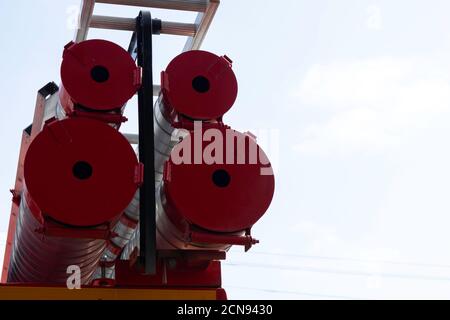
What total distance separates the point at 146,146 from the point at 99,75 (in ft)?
1.90

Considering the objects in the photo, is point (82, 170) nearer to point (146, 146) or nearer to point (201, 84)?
point (146, 146)

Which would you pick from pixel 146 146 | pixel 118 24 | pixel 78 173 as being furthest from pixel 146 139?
pixel 118 24

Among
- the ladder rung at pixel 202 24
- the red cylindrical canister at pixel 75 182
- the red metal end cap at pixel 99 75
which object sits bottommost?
the red cylindrical canister at pixel 75 182

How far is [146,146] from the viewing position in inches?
153

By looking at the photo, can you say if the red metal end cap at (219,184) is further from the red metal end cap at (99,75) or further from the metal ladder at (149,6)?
the metal ladder at (149,6)

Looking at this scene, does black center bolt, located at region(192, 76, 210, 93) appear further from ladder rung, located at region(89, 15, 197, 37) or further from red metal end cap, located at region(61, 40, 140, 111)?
ladder rung, located at region(89, 15, 197, 37)

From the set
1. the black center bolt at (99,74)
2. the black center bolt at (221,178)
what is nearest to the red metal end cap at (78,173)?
the black center bolt at (99,74)

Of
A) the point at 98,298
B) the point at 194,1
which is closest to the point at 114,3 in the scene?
the point at 194,1

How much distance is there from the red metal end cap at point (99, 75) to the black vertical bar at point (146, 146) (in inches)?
8.6

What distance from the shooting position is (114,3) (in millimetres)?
4414

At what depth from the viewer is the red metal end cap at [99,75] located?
3.74 m
